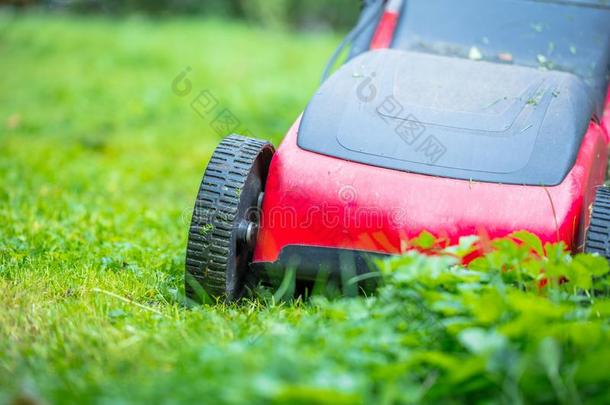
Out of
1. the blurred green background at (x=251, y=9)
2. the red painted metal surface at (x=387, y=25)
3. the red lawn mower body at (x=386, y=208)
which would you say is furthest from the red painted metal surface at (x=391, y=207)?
the blurred green background at (x=251, y=9)

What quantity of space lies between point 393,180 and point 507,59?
0.91 meters

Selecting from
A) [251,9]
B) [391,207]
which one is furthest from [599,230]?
[251,9]

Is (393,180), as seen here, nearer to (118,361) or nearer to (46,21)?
(118,361)

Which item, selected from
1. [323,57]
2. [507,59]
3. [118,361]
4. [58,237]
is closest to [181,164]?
[58,237]

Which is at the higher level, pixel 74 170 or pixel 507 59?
pixel 507 59

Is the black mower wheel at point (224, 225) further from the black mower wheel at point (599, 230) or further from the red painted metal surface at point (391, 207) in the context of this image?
the black mower wheel at point (599, 230)

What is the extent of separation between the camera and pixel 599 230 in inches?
79.7

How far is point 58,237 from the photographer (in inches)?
111

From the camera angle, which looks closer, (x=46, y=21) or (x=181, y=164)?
(x=181, y=164)

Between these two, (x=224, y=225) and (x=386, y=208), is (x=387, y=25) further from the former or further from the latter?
(x=224, y=225)

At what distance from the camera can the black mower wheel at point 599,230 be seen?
2.01m

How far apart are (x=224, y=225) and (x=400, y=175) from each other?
1.51 ft

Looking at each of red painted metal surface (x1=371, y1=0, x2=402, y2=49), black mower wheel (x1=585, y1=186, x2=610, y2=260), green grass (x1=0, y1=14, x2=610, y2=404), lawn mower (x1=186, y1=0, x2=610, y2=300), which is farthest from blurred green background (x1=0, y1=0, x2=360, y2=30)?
Answer: black mower wheel (x1=585, y1=186, x2=610, y2=260)

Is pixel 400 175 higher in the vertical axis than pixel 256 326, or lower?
higher
